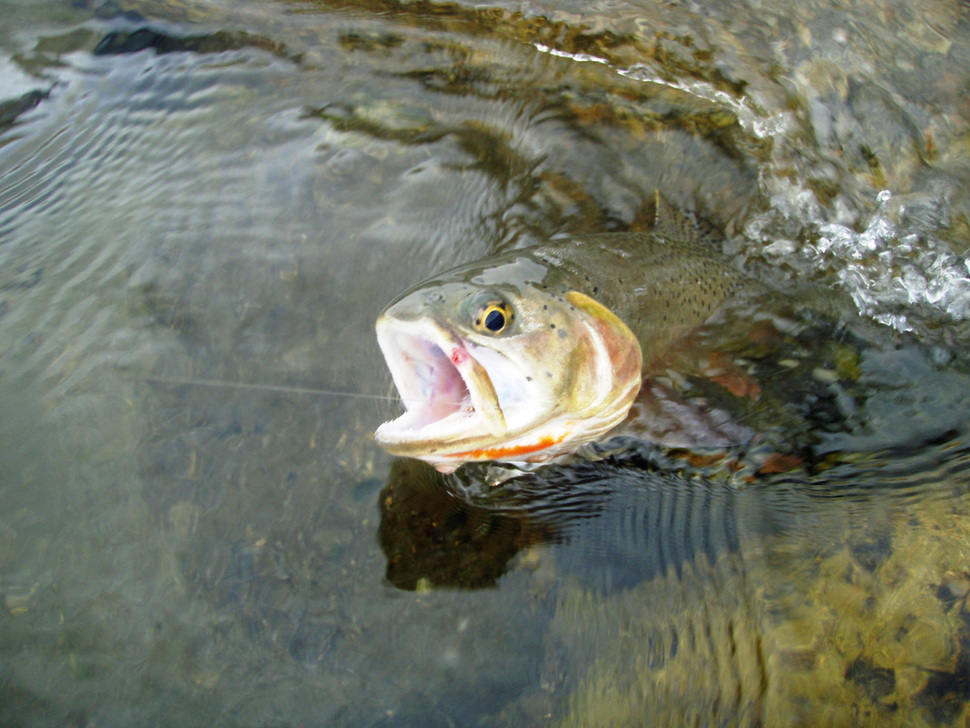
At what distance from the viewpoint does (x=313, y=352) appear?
3.30 m

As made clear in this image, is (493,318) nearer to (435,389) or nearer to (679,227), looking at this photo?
(435,389)

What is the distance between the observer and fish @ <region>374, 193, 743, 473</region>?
2256mm

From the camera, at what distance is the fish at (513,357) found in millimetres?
2256

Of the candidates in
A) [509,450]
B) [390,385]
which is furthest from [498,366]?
[390,385]

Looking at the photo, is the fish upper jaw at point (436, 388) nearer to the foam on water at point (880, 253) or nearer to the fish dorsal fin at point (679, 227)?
the fish dorsal fin at point (679, 227)

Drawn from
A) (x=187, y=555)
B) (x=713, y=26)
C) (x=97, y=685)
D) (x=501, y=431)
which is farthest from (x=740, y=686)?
(x=713, y=26)

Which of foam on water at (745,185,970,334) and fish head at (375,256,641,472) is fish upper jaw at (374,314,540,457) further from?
foam on water at (745,185,970,334)

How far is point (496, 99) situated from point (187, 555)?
10.8 ft

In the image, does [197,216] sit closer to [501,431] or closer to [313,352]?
[313,352]

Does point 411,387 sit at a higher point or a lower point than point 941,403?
higher

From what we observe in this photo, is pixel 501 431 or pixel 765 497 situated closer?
pixel 501 431

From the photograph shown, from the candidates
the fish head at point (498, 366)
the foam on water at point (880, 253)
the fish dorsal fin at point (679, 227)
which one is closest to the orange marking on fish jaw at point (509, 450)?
the fish head at point (498, 366)

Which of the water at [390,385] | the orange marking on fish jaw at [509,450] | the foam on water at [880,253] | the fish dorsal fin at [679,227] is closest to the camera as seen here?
the orange marking on fish jaw at [509,450]

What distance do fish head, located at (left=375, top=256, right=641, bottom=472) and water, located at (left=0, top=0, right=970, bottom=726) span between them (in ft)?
1.99
